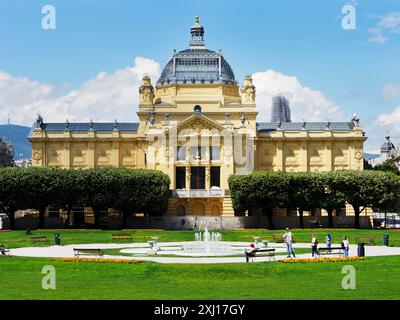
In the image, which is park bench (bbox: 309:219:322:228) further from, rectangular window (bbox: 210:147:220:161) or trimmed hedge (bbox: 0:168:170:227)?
trimmed hedge (bbox: 0:168:170:227)

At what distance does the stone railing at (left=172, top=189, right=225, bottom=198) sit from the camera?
121 metres

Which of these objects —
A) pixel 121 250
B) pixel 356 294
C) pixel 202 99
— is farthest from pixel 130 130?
pixel 356 294

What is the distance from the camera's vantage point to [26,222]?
113m

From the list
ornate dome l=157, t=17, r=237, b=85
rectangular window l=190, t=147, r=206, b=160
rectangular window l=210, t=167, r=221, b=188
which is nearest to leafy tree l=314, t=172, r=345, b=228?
rectangular window l=210, t=167, r=221, b=188

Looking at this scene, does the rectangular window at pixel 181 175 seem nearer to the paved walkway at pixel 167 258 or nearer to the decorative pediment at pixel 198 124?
the decorative pediment at pixel 198 124

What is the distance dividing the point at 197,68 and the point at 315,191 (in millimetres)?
38801

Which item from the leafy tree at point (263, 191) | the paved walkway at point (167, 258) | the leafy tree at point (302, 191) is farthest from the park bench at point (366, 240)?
the leafy tree at point (302, 191)

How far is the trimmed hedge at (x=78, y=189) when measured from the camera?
351ft

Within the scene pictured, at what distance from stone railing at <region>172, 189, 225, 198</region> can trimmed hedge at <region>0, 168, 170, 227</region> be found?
10.4m

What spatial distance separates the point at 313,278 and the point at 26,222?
76.8 metres

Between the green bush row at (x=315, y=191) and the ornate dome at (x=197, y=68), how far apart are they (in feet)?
97.9

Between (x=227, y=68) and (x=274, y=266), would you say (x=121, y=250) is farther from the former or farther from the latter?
(x=227, y=68)

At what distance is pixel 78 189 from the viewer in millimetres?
108750

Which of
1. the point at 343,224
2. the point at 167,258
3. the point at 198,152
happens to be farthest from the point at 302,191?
the point at 167,258
